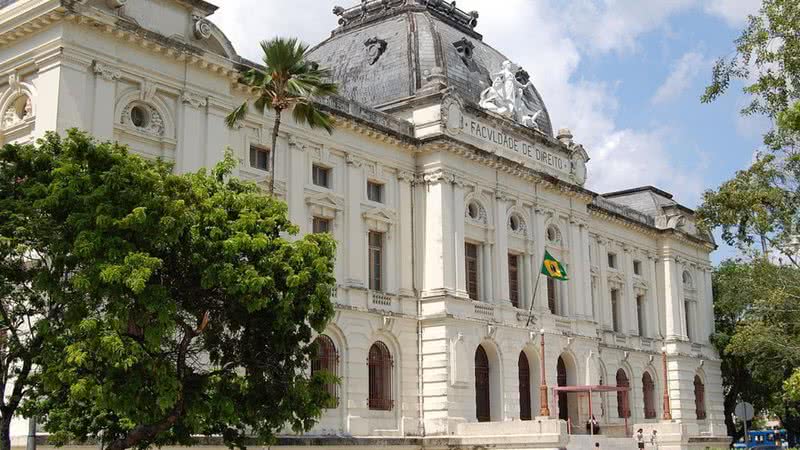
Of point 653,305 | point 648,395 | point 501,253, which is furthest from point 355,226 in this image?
point 653,305

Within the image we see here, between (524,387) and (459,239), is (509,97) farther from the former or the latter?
(524,387)

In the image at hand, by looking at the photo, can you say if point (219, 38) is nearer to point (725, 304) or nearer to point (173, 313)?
point (173, 313)

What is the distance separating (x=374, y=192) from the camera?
42.9 meters

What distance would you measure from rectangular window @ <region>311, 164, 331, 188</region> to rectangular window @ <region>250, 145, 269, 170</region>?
2238 millimetres

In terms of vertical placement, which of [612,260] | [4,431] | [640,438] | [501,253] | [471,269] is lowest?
[640,438]

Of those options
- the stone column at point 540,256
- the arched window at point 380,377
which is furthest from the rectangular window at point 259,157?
the stone column at point 540,256

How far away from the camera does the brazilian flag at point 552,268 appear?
4550 cm

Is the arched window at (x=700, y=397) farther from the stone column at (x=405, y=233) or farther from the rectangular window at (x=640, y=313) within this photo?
the stone column at (x=405, y=233)

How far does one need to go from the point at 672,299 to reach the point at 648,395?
6225 millimetres

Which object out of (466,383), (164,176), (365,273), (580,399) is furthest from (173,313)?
(580,399)

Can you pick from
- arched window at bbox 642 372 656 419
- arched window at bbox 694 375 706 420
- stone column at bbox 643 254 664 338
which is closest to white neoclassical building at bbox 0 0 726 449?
arched window at bbox 642 372 656 419

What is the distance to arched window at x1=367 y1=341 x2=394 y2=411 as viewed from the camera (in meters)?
40.9

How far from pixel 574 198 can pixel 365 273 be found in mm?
15374

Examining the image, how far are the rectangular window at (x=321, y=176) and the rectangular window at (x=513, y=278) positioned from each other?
36.9 ft
